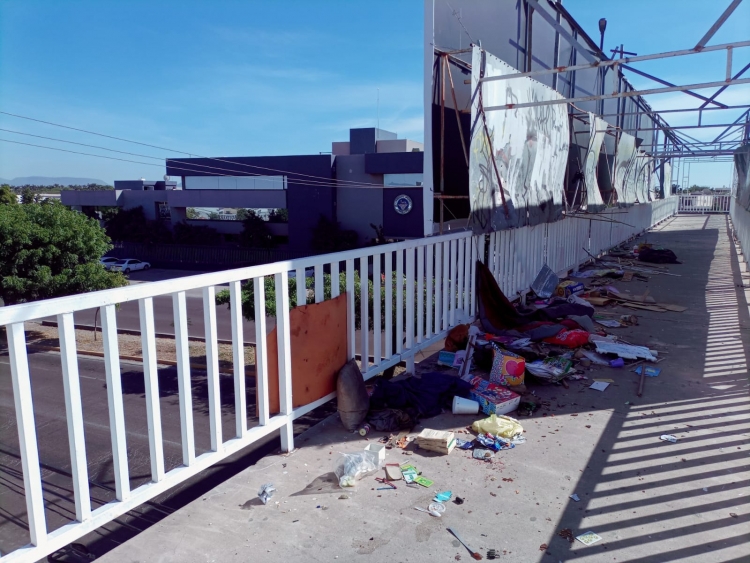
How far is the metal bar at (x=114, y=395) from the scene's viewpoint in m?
2.29

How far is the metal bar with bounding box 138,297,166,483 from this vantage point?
2471 millimetres

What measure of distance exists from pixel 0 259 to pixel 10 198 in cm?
3143

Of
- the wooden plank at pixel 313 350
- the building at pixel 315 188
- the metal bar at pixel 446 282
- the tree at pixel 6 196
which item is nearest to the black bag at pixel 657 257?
the metal bar at pixel 446 282

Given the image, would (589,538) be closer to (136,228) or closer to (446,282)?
(446,282)

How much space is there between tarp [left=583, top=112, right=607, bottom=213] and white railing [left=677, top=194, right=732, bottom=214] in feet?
119

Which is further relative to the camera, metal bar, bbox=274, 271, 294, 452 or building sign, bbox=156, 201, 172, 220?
building sign, bbox=156, 201, 172, 220

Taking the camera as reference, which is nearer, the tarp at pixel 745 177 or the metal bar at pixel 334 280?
the metal bar at pixel 334 280

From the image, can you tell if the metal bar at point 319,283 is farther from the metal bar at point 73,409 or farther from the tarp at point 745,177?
the tarp at point 745,177

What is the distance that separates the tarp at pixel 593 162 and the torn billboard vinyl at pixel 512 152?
2.38 m

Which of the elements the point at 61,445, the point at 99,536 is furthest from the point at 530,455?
the point at 61,445

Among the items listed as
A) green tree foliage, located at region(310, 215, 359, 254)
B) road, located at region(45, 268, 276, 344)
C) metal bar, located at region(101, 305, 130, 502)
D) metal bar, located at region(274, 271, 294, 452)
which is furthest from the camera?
green tree foliage, located at region(310, 215, 359, 254)

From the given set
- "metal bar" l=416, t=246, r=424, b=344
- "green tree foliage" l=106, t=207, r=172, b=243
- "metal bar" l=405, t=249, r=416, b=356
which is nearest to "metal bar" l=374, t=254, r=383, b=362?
"metal bar" l=405, t=249, r=416, b=356

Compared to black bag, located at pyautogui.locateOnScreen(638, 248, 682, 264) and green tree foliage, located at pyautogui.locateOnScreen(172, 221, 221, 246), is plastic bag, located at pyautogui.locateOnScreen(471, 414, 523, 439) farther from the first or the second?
green tree foliage, located at pyautogui.locateOnScreen(172, 221, 221, 246)

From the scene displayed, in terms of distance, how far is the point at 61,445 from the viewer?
925 centimetres
